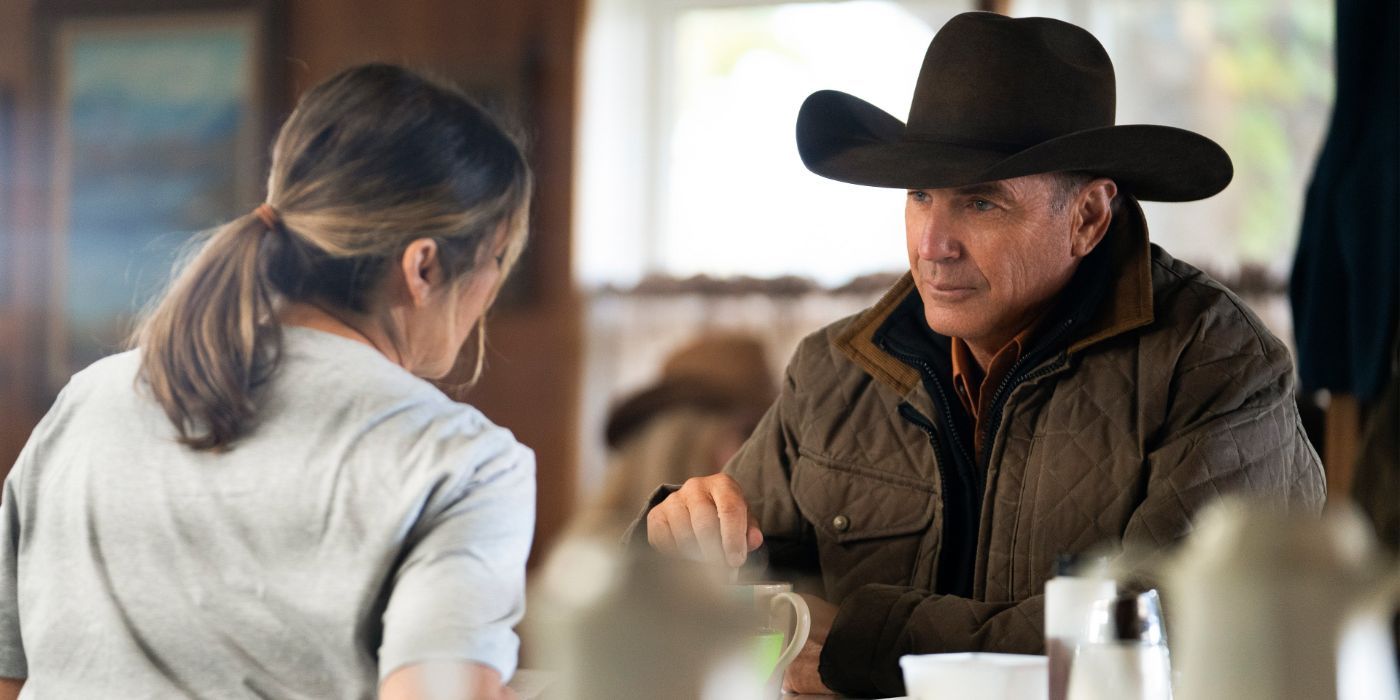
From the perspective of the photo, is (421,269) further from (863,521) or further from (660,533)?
(863,521)

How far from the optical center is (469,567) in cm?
Result: 70

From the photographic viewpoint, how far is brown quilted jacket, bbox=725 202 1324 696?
1.07 m

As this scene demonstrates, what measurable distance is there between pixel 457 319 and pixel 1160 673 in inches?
17.1

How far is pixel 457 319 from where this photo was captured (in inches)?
33.5

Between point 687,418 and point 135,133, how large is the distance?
1420 mm

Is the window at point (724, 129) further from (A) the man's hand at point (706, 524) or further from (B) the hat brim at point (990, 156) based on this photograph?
(A) the man's hand at point (706, 524)

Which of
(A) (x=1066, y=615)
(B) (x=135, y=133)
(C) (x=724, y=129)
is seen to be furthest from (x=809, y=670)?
(B) (x=135, y=133)

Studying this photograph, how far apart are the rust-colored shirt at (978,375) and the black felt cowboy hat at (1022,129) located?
0.48 ft

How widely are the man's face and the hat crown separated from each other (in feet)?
0.14

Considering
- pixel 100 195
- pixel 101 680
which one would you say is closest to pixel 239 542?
pixel 101 680

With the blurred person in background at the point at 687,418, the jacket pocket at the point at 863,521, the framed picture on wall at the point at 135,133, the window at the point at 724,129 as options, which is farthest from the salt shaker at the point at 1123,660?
the framed picture on wall at the point at 135,133

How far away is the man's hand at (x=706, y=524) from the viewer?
980 mm

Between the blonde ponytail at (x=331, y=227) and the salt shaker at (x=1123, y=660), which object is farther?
the blonde ponytail at (x=331, y=227)

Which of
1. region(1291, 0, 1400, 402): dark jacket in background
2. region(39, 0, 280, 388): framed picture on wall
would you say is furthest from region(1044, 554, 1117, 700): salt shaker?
region(39, 0, 280, 388): framed picture on wall
